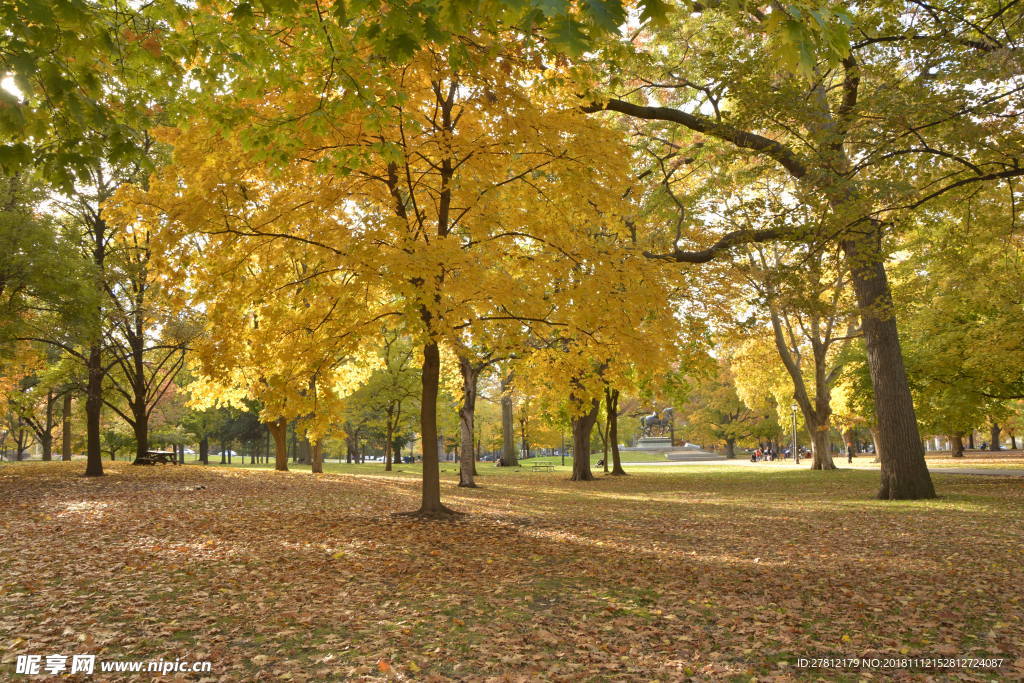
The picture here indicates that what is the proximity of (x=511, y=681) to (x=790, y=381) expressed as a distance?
3768cm

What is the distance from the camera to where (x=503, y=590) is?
6.58 metres

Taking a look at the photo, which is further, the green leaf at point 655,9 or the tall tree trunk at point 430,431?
the tall tree trunk at point 430,431

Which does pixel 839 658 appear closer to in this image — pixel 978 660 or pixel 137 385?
pixel 978 660

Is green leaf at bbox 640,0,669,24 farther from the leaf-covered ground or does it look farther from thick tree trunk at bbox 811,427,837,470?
thick tree trunk at bbox 811,427,837,470

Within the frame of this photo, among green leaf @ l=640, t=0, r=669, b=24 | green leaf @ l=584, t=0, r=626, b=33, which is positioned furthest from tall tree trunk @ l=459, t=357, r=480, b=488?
green leaf @ l=584, t=0, r=626, b=33

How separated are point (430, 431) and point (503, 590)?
4562 mm

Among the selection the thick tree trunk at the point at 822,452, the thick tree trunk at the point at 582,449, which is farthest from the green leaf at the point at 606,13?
the thick tree trunk at the point at 822,452

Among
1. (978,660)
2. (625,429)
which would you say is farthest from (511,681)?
(625,429)

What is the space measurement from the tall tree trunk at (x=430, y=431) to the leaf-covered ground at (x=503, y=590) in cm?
52

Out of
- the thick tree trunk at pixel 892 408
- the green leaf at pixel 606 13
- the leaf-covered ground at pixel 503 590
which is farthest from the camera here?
the thick tree trunk at pixel 892 408

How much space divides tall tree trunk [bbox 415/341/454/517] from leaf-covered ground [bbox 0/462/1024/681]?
0.52 metres

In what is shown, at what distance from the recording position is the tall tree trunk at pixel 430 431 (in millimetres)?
10820

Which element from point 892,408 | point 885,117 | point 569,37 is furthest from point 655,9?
point 892,408

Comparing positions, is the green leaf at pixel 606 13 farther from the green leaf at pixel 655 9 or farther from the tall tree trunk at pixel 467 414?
the tall tree trunk at pixel 467 414
